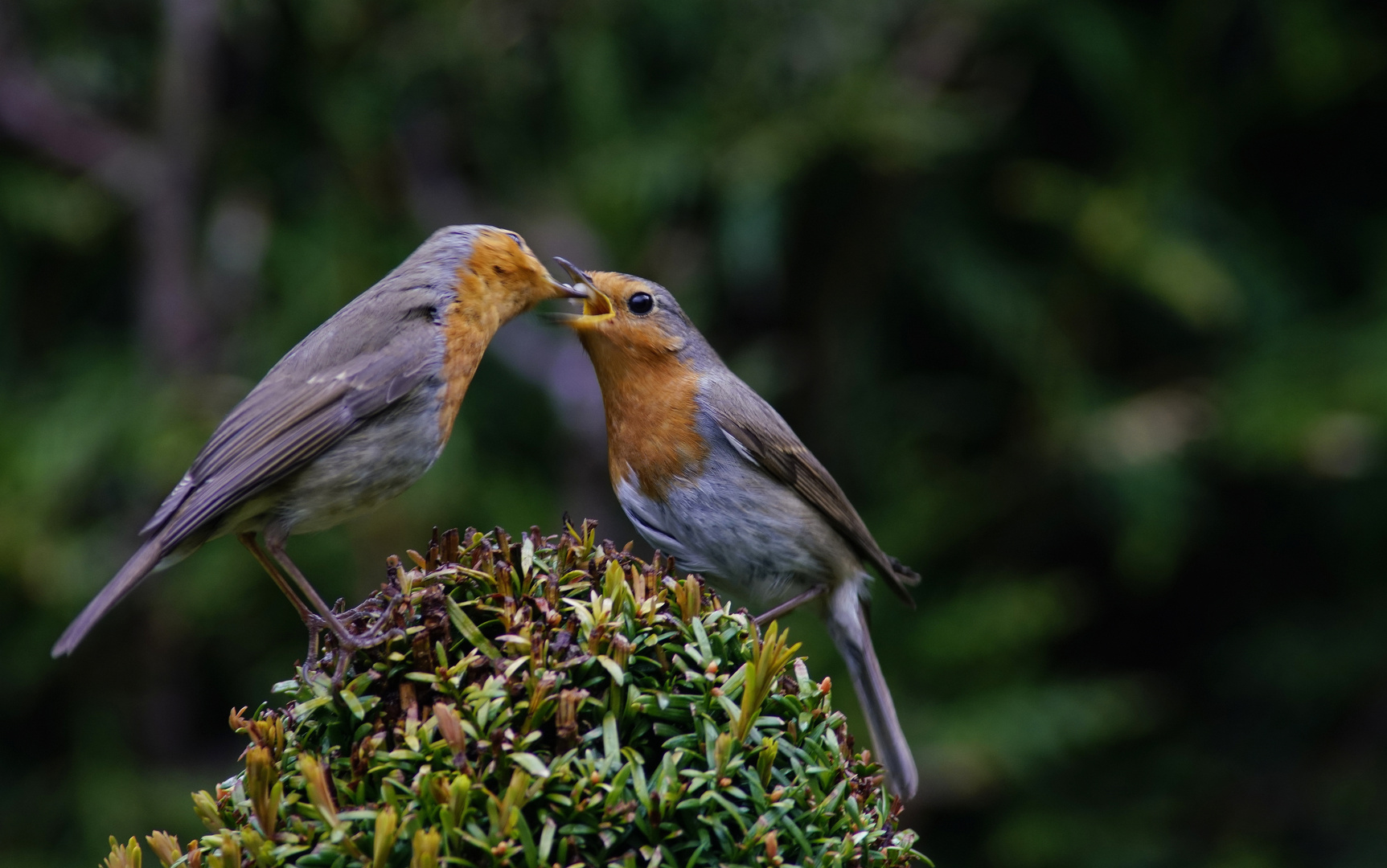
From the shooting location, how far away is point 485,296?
9.49ft

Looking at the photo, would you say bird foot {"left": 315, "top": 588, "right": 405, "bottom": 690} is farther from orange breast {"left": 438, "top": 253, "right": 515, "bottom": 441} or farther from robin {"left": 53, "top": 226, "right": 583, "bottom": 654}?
orange breast {"left": 438, "top": 253, "right": 515, "bottom": 441}

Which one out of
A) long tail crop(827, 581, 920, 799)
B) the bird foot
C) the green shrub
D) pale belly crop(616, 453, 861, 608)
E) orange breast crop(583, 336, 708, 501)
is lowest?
the green shrub

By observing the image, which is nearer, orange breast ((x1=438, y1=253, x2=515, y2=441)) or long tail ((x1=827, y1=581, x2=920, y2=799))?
orange breast ((x1=438, y1=253, x2=515, y2=441))

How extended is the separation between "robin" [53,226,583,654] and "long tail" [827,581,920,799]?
1.18m

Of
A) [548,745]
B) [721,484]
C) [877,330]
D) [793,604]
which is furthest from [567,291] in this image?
[877,330]

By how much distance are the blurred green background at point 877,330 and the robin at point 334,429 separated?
1.92m

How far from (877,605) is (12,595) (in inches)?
142

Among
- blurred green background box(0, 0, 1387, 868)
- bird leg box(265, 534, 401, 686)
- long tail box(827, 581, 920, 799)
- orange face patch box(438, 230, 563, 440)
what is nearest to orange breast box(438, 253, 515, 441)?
orange face patch box(438, 230, 563, 440)

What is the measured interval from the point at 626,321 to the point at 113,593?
1.42 m

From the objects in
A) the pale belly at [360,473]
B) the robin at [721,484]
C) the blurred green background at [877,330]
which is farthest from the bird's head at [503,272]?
the blurred green background at [877,330]

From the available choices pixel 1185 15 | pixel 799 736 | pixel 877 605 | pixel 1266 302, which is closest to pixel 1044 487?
pixel 877 605

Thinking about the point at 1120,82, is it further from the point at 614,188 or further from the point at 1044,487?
the point at 614,188

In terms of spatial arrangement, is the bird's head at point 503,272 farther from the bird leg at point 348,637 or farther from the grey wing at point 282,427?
the bird leg at point 348,637

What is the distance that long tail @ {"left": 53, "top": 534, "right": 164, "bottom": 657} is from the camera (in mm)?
2018
